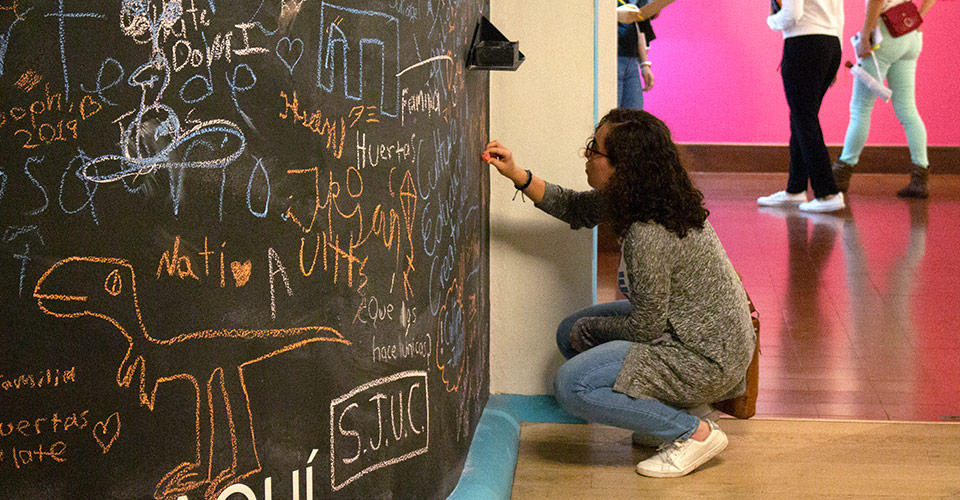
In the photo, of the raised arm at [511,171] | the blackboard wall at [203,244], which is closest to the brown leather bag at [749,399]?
the raised arm at [511,171]

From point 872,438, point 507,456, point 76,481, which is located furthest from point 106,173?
point 872,438

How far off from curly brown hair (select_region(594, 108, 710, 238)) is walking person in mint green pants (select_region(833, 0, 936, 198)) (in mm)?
5206

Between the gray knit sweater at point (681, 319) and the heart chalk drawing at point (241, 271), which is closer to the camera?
the heart chalk drawing at point (241, 271)

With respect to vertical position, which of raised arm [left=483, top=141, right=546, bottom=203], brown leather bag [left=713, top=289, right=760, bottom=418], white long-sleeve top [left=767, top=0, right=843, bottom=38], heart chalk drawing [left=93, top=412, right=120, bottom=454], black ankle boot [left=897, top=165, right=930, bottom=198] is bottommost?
brown leather bag [left=713, top=289, right=760, bottom=418]

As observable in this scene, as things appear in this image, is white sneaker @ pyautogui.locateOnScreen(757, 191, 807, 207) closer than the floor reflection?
No

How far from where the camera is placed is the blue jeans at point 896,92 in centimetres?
755

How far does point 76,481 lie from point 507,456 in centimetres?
146

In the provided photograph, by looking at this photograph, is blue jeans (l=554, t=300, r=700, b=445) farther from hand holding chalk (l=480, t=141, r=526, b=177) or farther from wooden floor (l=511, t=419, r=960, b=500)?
Result: hand holding chalk (l=480, t=141, r=526, b=177)

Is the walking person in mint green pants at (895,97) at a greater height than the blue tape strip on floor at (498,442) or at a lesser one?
greater

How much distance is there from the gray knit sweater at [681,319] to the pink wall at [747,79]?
23.0ft

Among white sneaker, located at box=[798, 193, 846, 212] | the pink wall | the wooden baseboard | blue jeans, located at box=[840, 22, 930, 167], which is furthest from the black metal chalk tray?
the pink wall

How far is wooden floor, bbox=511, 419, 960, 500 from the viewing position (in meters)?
2.78

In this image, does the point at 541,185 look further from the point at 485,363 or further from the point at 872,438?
the point at 872,438

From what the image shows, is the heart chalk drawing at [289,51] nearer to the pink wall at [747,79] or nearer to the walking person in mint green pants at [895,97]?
the walking person in mint green pants at [895,97]
